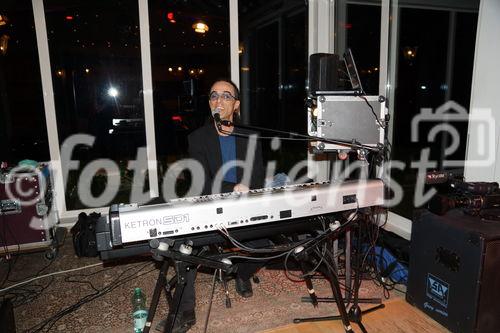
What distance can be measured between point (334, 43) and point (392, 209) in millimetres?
2116

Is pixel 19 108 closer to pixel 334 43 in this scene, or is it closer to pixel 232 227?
pixel 232 227

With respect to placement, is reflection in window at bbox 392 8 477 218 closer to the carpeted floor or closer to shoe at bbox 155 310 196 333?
the carpeted floor

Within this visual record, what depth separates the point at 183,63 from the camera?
4.08m

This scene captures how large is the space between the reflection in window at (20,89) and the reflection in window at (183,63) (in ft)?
4.02

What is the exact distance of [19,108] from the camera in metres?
3.69

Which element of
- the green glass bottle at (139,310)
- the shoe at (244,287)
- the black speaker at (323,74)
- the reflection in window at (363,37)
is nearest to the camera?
the black speaker at (323,74)

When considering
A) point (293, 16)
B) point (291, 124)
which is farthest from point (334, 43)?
point (291, 124)

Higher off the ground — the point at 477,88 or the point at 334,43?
the point at 334,43

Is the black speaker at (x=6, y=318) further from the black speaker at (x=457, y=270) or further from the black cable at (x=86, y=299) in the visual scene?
the black speaker at (x=457, y=270)

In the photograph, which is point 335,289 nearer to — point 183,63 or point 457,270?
point 457,270

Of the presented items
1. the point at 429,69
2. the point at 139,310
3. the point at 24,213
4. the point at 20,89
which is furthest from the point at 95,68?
the point at 429,69

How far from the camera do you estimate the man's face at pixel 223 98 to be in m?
2.14

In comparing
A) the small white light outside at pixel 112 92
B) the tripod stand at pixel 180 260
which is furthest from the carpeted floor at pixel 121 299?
the small white light outside at pixel 112 92

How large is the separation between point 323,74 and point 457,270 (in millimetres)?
1337
